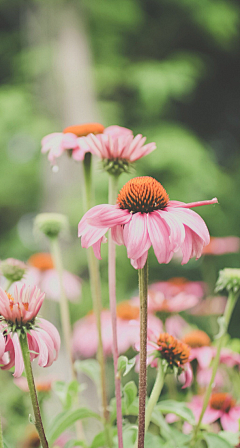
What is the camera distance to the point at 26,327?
234mm

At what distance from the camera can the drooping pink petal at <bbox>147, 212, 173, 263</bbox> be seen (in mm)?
231

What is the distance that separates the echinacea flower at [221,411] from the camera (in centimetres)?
40

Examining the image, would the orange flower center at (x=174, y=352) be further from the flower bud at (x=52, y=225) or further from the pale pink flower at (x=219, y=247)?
the pale pink flower at (x=219, y=247)

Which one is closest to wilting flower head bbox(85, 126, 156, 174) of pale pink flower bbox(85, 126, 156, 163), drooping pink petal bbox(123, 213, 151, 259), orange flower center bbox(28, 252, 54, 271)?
pale pink flower bbox(85, 126, 156, 163)

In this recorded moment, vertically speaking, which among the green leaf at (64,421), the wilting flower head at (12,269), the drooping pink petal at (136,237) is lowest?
the green leaf at (64,421)

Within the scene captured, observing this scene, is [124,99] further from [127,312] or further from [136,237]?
[136,237]

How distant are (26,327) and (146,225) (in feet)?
0.31

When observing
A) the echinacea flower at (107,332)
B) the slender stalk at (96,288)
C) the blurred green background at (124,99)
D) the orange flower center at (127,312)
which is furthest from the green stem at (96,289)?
the blurred green background at (124,99)

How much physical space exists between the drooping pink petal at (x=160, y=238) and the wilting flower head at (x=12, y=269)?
0.21 meters

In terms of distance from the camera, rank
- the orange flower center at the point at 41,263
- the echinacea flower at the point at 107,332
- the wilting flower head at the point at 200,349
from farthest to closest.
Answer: the orange flower center at the point at 41,263
the echinacea flower at the point at 107,332
the wilting flower head at the point at 200,349

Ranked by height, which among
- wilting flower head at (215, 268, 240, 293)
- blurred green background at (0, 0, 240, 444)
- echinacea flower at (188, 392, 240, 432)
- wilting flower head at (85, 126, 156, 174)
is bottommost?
echinacea flower at (188, 392, 240, 432)

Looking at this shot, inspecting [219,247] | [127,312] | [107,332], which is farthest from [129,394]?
[219,247]

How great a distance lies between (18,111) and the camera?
7.96 feet

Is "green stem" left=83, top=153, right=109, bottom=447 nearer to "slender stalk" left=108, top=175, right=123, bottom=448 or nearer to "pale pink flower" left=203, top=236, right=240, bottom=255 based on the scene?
"slender stalk" left=108, top=175, right=123, bottom=448
